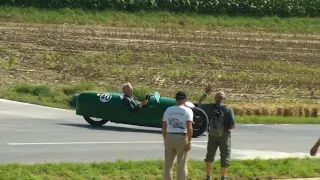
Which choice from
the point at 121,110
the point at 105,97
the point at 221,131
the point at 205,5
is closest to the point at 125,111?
the point at 121,110

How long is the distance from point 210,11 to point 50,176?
38.0m

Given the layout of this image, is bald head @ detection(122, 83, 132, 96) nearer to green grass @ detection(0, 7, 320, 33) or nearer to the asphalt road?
the asphalt road

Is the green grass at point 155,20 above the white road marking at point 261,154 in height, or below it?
below

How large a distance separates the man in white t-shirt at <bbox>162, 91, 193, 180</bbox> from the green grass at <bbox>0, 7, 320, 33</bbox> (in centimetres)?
2975

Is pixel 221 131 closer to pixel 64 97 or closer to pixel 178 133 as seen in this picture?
pixel 178 133

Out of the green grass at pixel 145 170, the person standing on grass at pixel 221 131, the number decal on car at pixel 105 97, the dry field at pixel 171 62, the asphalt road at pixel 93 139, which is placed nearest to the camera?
the green grass at pixel 145 170

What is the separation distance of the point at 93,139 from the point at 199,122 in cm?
316

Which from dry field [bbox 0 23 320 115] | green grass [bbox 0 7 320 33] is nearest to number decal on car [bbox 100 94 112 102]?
dry field [bbox 0 23 320 115]

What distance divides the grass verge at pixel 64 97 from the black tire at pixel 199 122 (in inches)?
226

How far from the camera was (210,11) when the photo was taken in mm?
52719

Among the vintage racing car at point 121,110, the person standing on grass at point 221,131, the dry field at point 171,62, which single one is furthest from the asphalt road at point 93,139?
the dry field at point 171,62

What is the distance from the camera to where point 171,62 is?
37.9m

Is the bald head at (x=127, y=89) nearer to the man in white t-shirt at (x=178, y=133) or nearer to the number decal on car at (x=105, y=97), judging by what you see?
the number decal on car at (x=105, y=97)

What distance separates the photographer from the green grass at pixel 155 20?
45.0 metres
